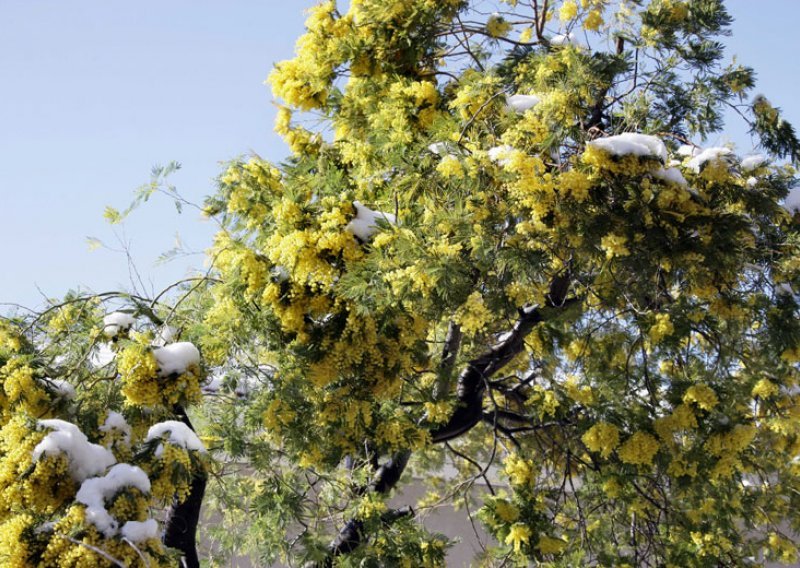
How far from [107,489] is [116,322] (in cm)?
179

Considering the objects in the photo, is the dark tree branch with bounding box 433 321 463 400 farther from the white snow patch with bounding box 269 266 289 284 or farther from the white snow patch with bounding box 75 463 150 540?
the white snow patch with bounding box 75 463 150 540

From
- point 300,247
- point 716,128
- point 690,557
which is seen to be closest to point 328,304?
point 300,247

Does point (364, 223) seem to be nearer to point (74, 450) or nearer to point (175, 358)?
point (175, 358)

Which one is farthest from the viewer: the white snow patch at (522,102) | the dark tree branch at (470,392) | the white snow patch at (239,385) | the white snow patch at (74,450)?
the dark tree branch at (470,392)

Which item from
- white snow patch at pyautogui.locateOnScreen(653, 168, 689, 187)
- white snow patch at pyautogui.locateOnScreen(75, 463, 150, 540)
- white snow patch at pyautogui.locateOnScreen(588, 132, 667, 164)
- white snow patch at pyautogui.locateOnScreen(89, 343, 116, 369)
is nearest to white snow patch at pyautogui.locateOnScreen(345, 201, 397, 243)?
white snow patch at pyautogui.locateOnScreen(588, 132, 667, 164)

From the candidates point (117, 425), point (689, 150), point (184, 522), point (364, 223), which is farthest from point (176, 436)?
point (689, 150)

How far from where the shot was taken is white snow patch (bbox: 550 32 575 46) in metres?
6.58

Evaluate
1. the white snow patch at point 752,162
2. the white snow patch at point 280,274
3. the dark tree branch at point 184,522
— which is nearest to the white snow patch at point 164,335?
the white snow patch at point 280,274

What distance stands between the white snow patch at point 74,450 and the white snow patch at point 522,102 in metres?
2.92

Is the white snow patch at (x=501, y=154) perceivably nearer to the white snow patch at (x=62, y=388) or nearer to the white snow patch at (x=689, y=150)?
the white snow patch at (x=689, y=150)

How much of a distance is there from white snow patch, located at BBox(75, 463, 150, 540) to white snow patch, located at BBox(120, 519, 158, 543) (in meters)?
0.05

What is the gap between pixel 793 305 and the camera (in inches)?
242

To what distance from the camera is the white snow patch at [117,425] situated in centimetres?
517

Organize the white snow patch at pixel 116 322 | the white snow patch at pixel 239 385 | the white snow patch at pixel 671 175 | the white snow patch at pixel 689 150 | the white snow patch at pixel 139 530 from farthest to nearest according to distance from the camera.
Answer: the white snow patch at pixel 239 385 → the white snow patch at pixel 116 322 → the white snow patch at pixel 689 150 → the white snow patch at pixel 671 175 → the white snow patch at pixel 139 530
